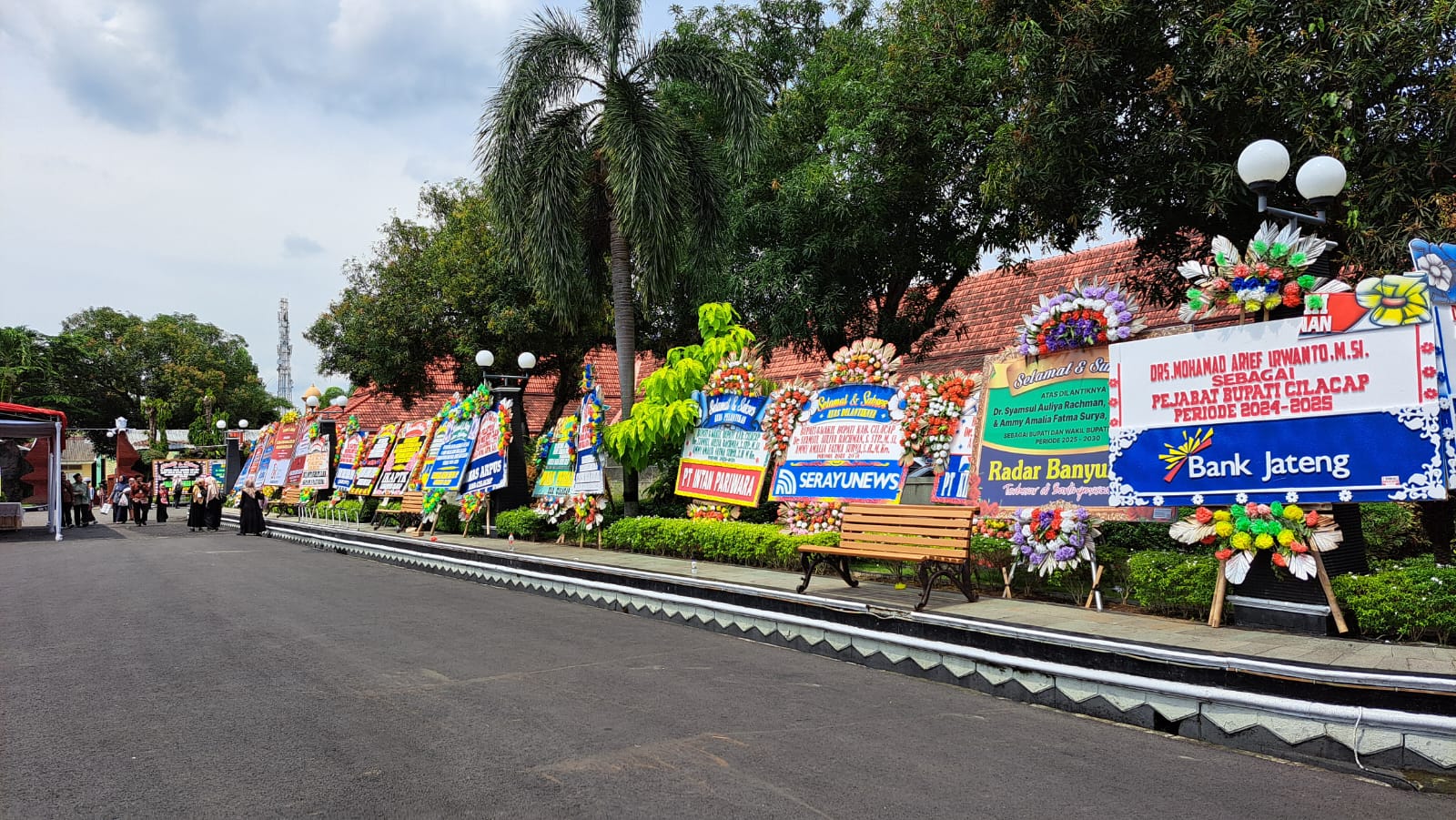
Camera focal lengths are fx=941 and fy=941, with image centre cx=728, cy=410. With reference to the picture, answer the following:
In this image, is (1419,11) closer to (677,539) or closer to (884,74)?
(884,74)

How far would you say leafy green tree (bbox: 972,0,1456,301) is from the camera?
31.2ft

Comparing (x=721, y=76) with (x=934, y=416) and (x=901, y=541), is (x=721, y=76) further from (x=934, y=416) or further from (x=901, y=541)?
(x=901, y=541)

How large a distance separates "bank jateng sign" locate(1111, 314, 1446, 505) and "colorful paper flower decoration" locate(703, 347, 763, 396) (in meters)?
6.12

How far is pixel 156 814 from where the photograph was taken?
394 centimetres

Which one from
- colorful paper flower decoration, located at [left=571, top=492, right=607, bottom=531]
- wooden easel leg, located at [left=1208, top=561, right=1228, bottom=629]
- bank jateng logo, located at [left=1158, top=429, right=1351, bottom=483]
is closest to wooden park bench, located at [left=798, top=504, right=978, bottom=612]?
bank jateng logo, located at [left=1158, top=429, right=1351, bottom=483]

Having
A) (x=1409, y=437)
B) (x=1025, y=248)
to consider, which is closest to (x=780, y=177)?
(x=1025, y=248)

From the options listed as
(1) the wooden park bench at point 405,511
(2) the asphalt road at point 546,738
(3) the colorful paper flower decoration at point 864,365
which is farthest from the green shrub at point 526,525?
(2) the asphalt road at point 546,738

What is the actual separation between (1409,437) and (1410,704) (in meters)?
2.26

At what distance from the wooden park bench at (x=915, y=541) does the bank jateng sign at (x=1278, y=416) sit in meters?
1.34

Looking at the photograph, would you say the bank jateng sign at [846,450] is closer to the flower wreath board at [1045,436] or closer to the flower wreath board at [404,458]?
the flower wreath board at [1045,436]

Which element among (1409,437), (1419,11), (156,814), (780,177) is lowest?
(156,814)

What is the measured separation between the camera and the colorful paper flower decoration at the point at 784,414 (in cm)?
1249

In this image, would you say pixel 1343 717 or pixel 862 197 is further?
pixel 862 197

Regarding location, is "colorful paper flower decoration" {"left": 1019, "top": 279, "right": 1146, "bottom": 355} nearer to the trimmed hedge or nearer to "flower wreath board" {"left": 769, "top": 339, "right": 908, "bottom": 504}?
"flower wreath board" {"left": 769, "top": 339, "right": 908, "bottom": 504}
